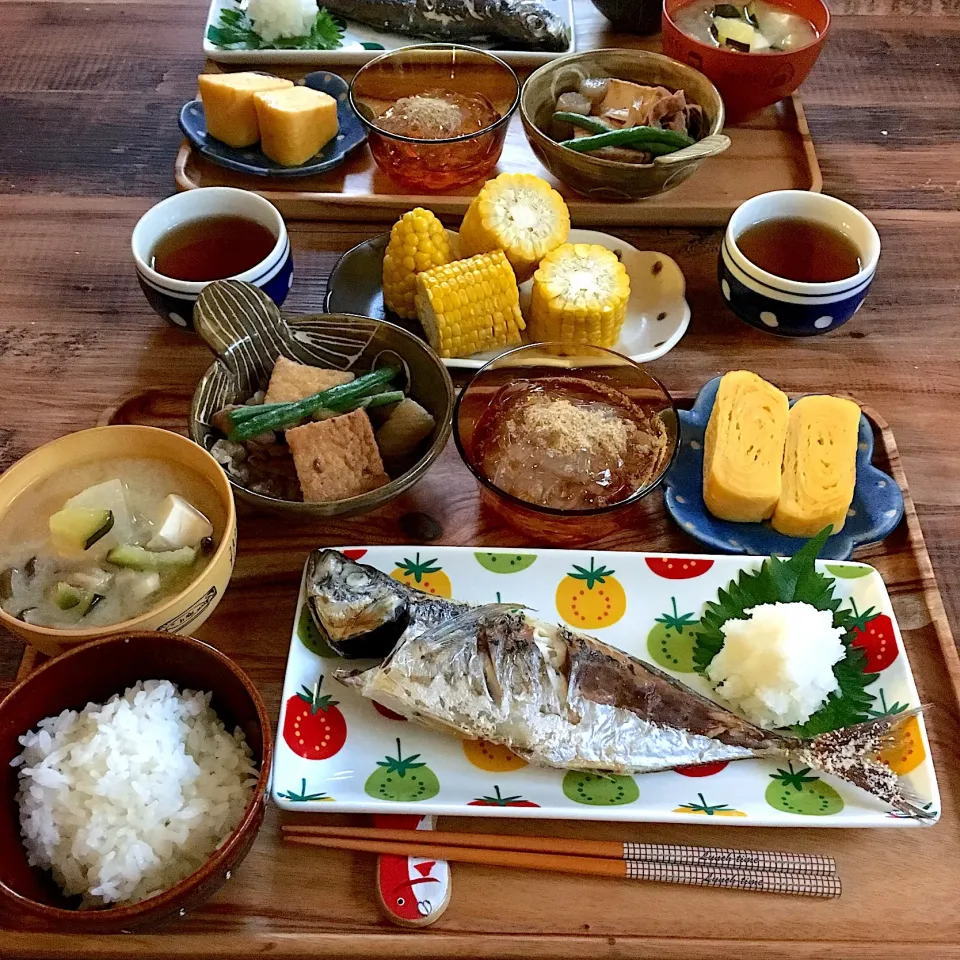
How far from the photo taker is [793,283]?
4.72 feet

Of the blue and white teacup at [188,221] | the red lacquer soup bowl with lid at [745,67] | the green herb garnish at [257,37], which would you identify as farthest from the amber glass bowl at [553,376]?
the green herb garnish at [257,37]

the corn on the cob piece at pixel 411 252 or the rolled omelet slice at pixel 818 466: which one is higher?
the corn on the cob piece at pixel 411 252

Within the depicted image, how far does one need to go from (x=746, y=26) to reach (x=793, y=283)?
76 centimetres

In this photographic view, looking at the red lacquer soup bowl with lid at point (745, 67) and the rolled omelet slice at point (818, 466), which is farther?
the red lacquer soup bowl with lid at point (745, 67)

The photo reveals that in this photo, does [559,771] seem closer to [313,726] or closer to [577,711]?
[577,711]

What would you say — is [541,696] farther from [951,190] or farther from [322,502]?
[951,190]

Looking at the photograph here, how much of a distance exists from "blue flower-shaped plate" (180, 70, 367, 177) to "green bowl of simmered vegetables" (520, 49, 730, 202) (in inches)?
14.3

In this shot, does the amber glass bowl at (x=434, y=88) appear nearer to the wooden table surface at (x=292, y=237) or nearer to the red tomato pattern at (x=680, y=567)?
the wooden table surface at (x=292, y=237)

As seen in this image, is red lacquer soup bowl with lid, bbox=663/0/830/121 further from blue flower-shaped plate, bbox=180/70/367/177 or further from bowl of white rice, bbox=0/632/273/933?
bowl of white rice, bbox=0/632/273/933

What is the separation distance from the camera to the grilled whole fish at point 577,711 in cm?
104

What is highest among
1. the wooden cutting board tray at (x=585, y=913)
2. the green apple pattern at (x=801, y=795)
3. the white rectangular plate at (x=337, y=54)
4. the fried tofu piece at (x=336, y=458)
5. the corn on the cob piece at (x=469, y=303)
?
the white rectangular plate at (x=337, y=54)

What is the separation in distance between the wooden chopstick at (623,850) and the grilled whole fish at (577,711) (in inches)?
3.4

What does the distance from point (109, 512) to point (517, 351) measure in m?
0.63

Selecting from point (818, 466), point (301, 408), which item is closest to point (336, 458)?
point (301, 408)
